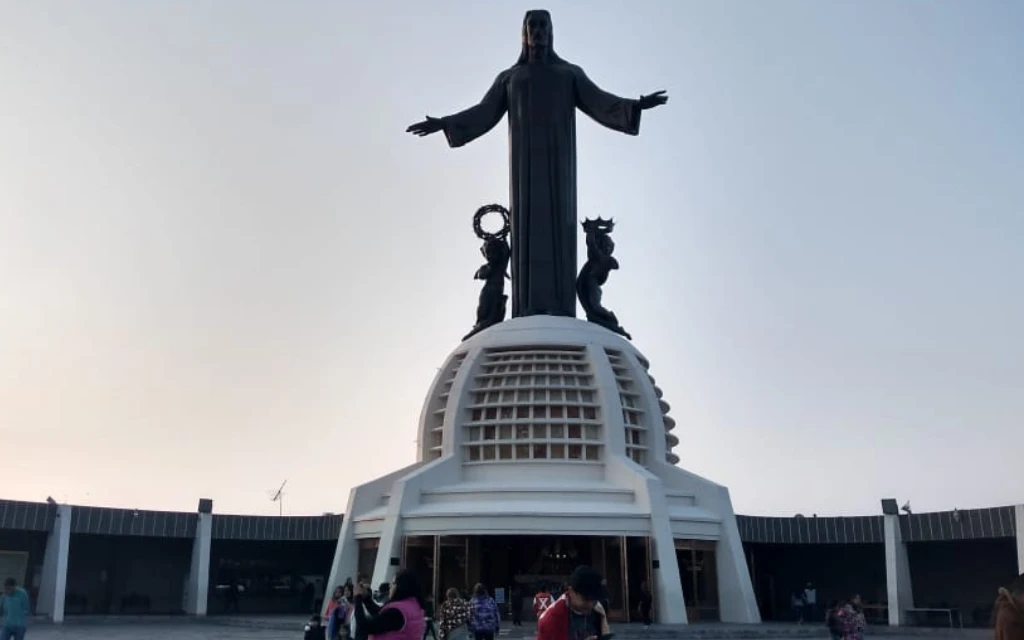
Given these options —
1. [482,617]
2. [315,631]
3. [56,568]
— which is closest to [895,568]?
[482,617]

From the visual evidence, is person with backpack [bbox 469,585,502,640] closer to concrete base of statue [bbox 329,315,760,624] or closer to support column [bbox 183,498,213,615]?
concrete base of statue [bbox 329,315,760,624]

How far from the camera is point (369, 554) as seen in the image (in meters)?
34.2

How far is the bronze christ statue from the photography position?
135ft

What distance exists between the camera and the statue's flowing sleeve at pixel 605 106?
136ft

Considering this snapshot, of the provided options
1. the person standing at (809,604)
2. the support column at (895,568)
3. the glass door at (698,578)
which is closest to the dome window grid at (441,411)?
the glass door at (698,578)

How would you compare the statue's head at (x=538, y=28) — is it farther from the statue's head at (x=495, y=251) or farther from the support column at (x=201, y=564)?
the support column at (x=201, y=564)

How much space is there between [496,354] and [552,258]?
524 centimetres

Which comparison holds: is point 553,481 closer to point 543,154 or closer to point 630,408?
point 630,408

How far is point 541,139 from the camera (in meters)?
42.1

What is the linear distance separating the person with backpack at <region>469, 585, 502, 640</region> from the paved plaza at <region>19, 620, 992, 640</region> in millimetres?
9270

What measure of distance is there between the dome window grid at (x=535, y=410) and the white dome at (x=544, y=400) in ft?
0.11

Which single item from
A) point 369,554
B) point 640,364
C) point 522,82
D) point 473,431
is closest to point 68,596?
point 369,554

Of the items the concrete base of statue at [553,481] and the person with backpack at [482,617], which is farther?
the concrete base of statue at [553,481]

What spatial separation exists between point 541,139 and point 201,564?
2018 centimetres
